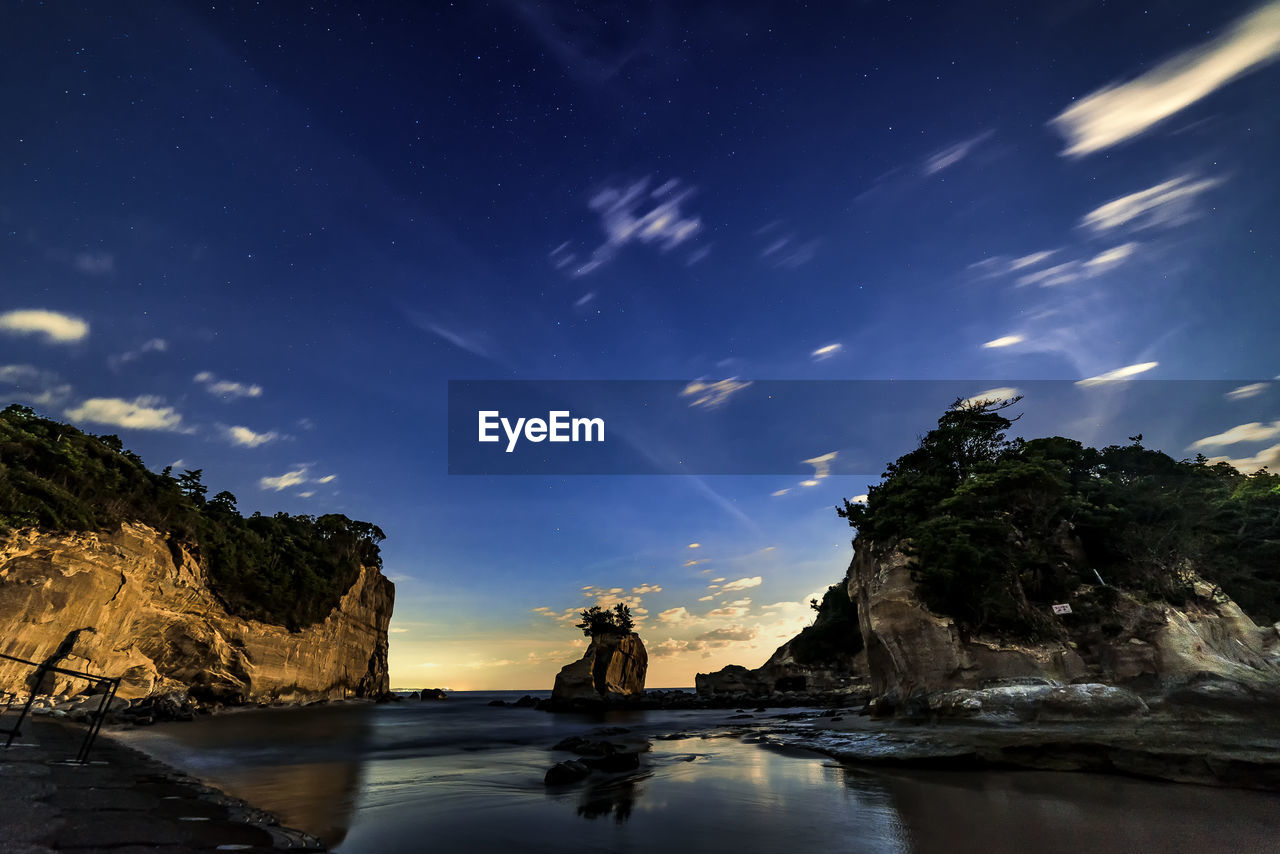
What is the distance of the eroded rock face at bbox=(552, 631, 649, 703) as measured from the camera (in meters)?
67.1

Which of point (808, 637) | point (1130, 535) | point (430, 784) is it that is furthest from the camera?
point (808, 637)

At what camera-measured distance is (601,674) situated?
6912cm

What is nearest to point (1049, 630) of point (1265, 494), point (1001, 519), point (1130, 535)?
point (1001, 519)

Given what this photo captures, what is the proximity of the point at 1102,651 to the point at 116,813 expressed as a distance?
2965 cm

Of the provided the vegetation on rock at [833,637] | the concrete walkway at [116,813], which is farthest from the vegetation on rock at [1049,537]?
the vegetation on rock at [833,637]

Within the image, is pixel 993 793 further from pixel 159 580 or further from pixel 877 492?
pixel 159 580

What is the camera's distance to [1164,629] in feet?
67.5

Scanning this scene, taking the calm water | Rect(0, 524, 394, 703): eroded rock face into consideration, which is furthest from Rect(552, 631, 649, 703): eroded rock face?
the calm water

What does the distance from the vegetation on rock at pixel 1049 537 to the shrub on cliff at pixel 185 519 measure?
48655 mm

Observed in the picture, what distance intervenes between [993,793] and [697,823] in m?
6.56

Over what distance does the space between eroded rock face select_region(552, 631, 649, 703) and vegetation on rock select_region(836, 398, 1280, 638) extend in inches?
1922

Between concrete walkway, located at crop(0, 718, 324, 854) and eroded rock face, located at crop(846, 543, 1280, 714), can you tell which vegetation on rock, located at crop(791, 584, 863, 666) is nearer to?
eroded rock face, located at crop(846, 543, 1280, 714)

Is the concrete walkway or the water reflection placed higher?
the concrete walkway

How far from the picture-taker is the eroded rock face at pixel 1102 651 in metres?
19.8
